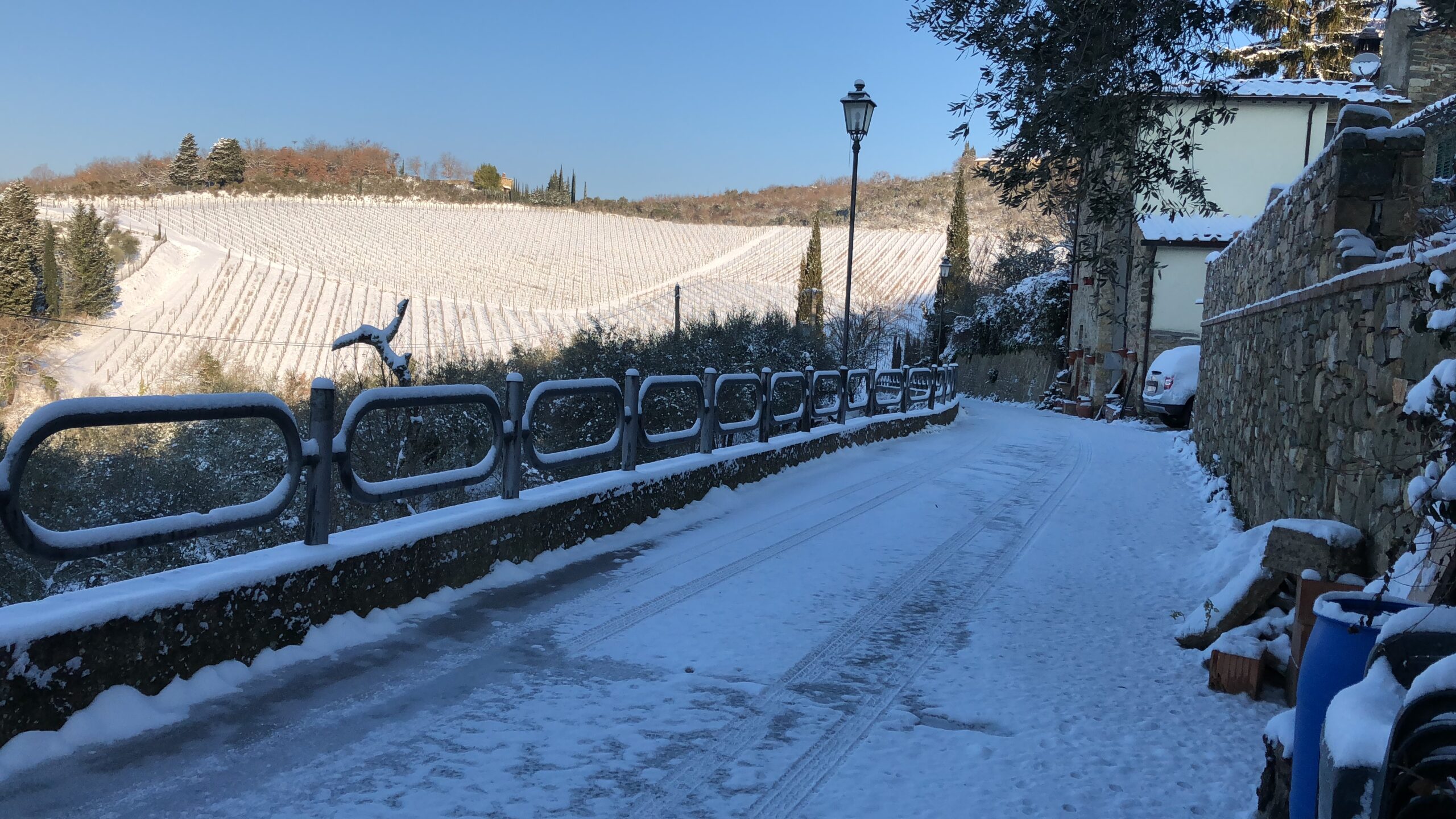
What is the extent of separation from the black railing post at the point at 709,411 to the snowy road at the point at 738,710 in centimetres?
192

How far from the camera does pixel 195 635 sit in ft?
11.6

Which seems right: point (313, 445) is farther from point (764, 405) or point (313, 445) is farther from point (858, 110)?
point (858, 110)

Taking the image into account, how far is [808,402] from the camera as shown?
1117cm

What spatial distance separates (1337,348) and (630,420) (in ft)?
14.4

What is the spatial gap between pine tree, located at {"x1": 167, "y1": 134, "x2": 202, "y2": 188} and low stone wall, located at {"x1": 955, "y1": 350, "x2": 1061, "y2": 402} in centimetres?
6988

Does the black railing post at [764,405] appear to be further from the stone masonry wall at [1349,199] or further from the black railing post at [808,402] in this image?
the stone masonry wall at [1349,199]

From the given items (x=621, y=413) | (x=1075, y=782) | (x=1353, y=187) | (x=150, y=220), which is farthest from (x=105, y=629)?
(x=150, y=220)

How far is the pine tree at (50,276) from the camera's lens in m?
45.1

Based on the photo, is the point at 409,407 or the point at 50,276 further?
the point at 50,276

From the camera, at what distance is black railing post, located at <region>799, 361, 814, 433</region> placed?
10945 mm

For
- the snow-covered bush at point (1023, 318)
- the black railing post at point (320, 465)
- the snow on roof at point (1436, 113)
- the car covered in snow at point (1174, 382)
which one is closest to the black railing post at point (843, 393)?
the snow on roof at point (1436, 113)

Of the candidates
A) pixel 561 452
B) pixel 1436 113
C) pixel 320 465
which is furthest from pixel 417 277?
pixel 320 465

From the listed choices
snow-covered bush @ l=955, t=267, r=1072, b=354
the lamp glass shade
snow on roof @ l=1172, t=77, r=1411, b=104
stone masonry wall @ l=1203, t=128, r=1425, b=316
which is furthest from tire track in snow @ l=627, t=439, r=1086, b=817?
snow on roof @ l=1172, t=77, r=1411, b=104

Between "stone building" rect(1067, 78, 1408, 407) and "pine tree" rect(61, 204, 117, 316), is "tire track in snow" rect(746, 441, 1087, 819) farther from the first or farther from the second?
"pine tree" rect(61, 204, 117, 316)
